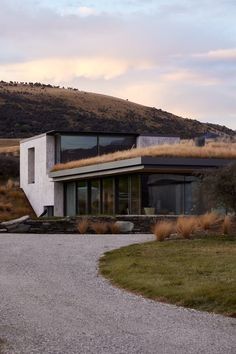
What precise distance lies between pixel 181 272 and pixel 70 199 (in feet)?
85.0

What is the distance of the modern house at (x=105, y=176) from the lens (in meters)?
31.9

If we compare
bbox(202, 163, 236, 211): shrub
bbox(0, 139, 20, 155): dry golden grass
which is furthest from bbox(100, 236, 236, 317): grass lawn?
bbox(0, 139, 20, 155): dry golden grass

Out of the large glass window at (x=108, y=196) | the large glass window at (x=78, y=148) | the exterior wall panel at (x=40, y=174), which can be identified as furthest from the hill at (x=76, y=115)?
the large glass window at (x=108, y=196)

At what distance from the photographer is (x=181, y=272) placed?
43.8ft

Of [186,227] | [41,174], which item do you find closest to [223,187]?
[186,227]

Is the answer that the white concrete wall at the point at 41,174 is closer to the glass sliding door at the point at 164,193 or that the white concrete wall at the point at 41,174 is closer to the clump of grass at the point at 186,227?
the glass sliding door at the point at 164,193

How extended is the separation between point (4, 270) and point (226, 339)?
7484mm

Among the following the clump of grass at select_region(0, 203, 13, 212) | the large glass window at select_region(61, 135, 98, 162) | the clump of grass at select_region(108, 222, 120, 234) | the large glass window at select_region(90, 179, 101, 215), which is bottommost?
the clump of grass at select_region(108, 222, 120, 234)

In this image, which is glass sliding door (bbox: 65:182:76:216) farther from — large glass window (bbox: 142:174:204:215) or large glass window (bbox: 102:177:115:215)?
large glass window (bbox: 142:174:204:215)

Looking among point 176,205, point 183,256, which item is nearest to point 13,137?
point 176,205

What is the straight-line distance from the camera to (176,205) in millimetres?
32625

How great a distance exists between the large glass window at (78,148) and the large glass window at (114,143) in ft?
1.36

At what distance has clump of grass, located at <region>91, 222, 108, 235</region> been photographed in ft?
86.3

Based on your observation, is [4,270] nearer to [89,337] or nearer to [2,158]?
[89,337]
